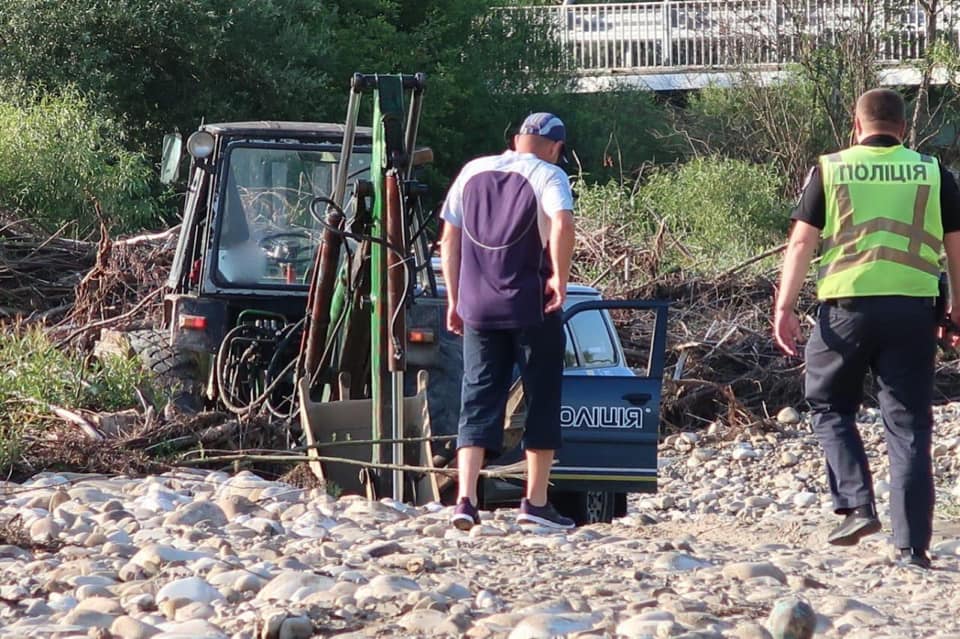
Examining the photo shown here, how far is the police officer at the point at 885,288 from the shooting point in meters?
5.96

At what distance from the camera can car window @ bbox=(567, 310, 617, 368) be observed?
29.8 feet

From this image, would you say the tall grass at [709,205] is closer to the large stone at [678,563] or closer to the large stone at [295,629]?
the large stone at [678,563]

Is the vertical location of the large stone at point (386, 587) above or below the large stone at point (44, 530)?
above

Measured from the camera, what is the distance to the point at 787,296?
6004 millimetres

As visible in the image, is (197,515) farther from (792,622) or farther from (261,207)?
(261,207)

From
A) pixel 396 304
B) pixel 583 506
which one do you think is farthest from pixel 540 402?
pixel 583 506

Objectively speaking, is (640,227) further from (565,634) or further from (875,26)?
(565,634)

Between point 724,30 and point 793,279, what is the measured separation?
24.3 metres

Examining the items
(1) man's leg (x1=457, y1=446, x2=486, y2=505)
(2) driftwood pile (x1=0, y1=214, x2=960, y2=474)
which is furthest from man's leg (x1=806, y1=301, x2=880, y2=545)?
(2) driftwood pile (x1=0, y1=214, x2=960, y2=474)

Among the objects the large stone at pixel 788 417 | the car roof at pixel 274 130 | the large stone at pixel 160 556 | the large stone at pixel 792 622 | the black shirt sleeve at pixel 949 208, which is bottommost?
the large stone at pixel 788 417

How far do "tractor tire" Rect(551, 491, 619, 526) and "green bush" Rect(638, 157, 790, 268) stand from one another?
13.7m

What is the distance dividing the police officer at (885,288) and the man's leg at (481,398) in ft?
3.69

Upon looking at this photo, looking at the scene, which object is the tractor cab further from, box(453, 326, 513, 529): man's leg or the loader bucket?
box(453, 326, 513, 529): man's leg

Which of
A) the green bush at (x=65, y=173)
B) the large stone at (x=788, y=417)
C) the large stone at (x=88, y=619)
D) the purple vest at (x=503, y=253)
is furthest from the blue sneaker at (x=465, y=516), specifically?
the green bush at (x=65, y=173)
